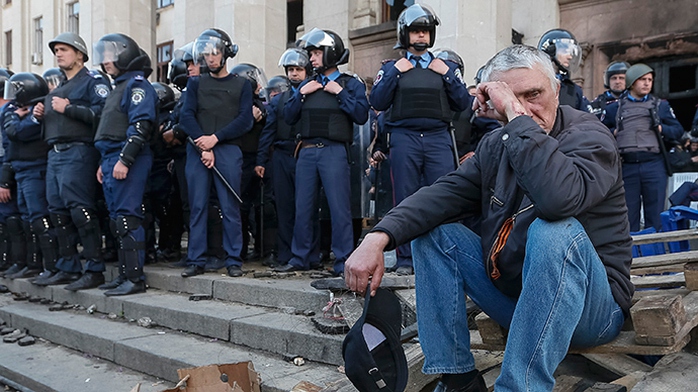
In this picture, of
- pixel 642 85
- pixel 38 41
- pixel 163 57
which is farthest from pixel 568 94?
pixel 38 41

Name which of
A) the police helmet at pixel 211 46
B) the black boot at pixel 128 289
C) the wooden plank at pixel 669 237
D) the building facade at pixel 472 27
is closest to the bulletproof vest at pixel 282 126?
the police helmet at pixel 211 46

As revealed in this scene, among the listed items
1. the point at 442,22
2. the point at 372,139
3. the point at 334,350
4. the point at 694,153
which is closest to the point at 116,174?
the point at 372,139

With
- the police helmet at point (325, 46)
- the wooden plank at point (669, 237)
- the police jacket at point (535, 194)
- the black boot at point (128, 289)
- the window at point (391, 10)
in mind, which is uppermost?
the window at point (391, 10)

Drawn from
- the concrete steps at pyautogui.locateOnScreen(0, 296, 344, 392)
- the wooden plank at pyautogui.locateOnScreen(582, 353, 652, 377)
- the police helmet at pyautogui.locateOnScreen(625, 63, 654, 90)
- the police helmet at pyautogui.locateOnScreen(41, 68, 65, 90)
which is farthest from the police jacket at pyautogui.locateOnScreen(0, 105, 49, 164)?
the police helmet at pyautogui.locateOnScreen(625, 63, 654, 90)

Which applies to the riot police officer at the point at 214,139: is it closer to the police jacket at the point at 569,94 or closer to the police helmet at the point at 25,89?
the police helmet at the point at 25,89

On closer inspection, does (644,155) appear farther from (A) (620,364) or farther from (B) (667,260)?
(A) (620,364)

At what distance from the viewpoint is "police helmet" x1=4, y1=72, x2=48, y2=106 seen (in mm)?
6762

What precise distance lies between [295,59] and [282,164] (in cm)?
107

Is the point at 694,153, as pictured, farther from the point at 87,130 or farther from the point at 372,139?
the point at 87,130

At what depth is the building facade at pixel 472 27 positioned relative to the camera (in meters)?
7.73

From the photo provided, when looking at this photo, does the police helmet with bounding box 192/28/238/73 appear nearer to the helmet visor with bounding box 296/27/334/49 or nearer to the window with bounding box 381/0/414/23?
the helmet visor with bounding box 296/27/334/49

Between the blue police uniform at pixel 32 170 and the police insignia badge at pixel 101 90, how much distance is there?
96cm

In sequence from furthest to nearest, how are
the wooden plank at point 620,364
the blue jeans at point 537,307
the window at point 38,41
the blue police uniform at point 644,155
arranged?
1. the window at point 38,41
2. the blue police uniform at point 644,155
3. the wooden plank at point 620,364
4. the blue jeans at point 537,307

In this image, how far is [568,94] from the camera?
5238 millimetres
